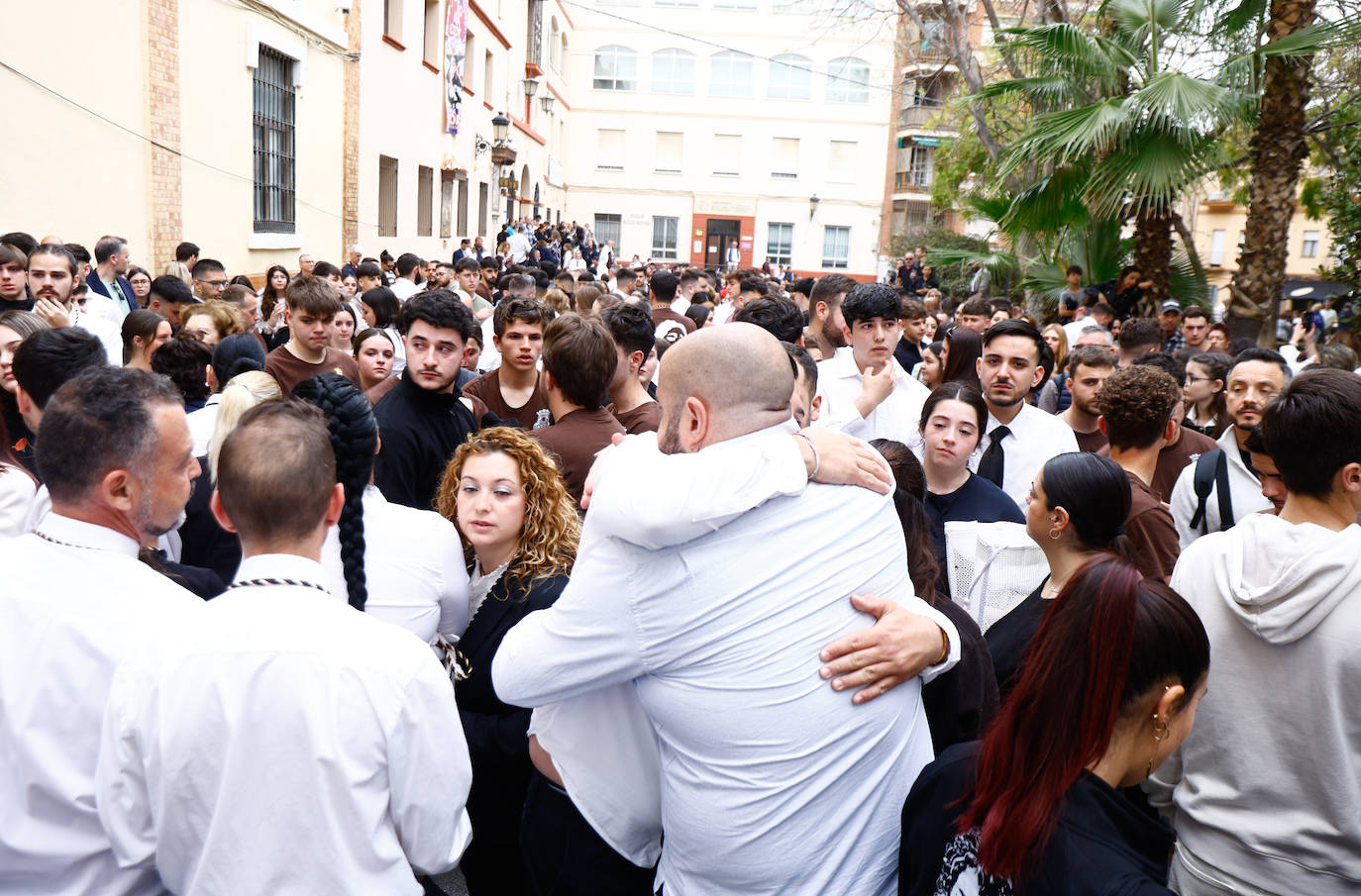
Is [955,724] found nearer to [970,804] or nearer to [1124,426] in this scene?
[970,804]

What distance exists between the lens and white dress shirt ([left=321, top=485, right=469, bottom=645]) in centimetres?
278

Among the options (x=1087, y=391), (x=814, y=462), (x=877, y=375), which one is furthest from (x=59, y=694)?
(x=1087, y=391)

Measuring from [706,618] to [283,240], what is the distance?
1213cm

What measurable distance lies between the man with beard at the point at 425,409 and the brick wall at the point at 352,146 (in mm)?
10899

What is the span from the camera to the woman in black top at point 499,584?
2.95m

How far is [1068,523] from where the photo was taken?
2998mm

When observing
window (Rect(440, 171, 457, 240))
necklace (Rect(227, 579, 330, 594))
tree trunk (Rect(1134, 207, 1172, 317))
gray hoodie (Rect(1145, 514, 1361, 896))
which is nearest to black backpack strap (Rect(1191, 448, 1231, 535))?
gray hoodie (Rect(1145, 514, 1361, 896))

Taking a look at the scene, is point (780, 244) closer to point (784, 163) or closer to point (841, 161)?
point (784, 163)

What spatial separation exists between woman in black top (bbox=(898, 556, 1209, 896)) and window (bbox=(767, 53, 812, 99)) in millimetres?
43517

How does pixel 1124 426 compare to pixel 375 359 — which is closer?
pixel 1124 426

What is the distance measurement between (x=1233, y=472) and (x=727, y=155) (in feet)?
135

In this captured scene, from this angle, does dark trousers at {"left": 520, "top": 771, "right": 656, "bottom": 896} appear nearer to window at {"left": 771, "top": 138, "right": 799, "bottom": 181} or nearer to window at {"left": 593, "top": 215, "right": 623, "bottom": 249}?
window at {"left": 593, "top": 215, "right": 623, "bottom": 249}

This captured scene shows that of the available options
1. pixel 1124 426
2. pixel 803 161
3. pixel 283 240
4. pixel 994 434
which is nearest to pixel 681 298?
pixel 283 240

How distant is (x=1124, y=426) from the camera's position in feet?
13.5
